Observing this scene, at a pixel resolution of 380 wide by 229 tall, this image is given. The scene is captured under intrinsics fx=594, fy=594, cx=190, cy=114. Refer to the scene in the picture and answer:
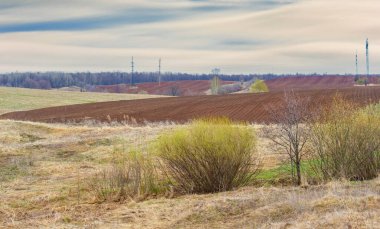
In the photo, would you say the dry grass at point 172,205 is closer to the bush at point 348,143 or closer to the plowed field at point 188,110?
the bush at point 348,143

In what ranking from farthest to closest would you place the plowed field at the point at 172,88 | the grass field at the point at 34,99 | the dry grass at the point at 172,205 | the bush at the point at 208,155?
1. the plowed field at the point at 172,88
2. the grass field at the point at 34,99
3. the bush at the point at 208,155
4. the dry grass at the point at 172,205

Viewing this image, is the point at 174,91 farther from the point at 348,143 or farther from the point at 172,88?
the point at 348,143

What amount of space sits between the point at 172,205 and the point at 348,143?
276 inches

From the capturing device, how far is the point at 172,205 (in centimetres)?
1689

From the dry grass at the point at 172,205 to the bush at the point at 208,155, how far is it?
1064 millimetres

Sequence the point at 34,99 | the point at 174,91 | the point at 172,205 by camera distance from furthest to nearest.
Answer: the point at 174,91
the point at 34,99
the point at 172,205

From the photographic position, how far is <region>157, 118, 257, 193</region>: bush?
19.4m

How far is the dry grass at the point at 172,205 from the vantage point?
1325 centimetres

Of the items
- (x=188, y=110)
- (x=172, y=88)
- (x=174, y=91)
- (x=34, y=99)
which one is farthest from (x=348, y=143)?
(x=172, y=88)

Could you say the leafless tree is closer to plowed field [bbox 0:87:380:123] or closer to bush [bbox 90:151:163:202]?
plowed field [bbox 0:87:380:123]

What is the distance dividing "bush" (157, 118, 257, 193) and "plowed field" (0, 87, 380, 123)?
2727 centimetres

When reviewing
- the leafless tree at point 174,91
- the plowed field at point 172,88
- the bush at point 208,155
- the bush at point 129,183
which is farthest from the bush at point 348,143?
the leafless tree at point 174,91

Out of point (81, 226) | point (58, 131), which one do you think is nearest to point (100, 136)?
point (58, 131)

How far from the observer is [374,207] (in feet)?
43.4
